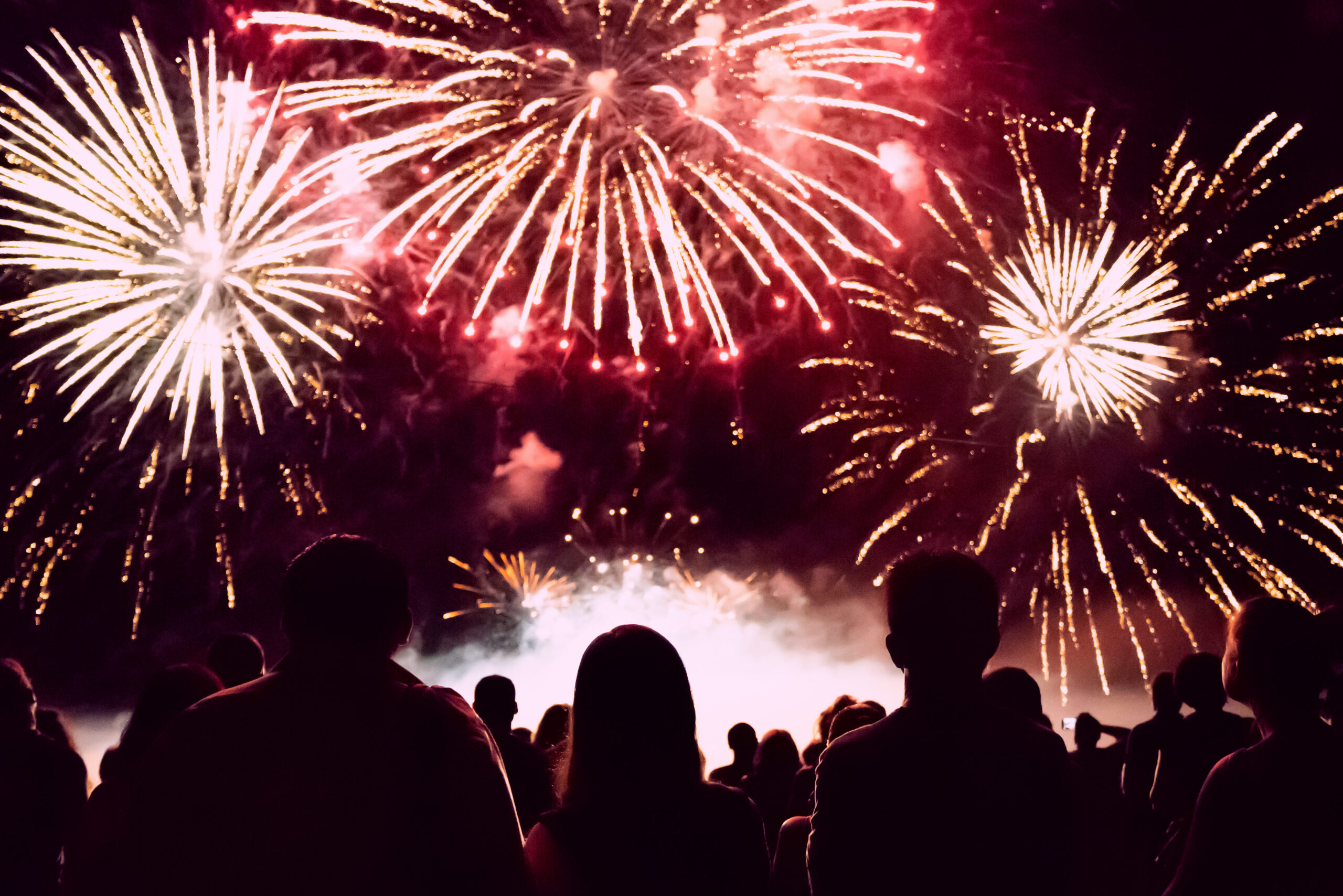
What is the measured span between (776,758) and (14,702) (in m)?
3.36

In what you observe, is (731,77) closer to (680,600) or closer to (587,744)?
(587,744)

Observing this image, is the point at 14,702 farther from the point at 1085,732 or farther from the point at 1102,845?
the point at 1085,732

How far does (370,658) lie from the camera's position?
2.15 meters

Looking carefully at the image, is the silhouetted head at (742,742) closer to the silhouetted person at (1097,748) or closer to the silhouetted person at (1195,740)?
the silhouetted person at (1097,748)

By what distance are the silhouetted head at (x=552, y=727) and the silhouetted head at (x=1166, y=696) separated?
3092mm

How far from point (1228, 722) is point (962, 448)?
501 inches

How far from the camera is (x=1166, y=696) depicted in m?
4.87

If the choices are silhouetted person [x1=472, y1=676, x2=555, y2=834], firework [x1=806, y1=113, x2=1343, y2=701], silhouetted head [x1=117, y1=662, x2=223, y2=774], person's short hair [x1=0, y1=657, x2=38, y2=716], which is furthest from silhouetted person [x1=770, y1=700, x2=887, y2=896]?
firework [x1=806, y1=113, x2=1343, y2=701]

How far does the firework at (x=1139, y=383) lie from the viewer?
11.5 metres

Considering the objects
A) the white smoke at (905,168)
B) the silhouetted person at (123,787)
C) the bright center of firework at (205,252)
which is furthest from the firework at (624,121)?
the silhouetted person at (123,787)

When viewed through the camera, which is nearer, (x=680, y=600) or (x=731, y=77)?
(x=731, y=77)

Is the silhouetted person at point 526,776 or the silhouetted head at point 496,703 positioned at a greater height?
the silhouetted head at point 496,703

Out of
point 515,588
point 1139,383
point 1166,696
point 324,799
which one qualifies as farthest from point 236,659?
point 515,588

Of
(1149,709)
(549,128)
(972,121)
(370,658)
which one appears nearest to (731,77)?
(549,128)
